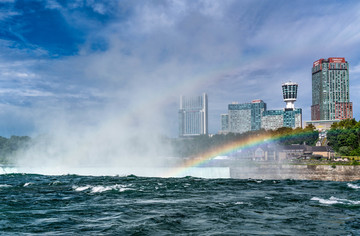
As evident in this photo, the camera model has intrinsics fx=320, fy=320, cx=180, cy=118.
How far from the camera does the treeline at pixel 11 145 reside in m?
169

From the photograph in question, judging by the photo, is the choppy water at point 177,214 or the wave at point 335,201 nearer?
the choppy water at point 177,214

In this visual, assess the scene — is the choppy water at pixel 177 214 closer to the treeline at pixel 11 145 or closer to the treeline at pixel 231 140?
the treeline at pixel 231 140

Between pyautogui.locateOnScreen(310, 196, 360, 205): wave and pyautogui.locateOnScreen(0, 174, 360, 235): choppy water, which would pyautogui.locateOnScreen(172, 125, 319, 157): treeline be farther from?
pyautogui.locateOnScreen(0, 174, 360, 235): choppy water

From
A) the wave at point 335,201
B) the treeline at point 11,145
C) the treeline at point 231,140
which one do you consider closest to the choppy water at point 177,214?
the wave at point 335,201

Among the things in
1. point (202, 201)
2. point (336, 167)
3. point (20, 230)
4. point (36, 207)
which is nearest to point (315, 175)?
point (336, 167)

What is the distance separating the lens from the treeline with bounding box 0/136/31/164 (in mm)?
169100

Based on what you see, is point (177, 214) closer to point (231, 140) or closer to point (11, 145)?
point (231, 140)

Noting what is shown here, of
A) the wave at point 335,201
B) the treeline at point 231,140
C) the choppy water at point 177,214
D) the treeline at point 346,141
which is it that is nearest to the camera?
the choppy water at point 177,214

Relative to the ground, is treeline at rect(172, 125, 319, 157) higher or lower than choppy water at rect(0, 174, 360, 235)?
higher

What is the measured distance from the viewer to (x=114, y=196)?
41.6 m

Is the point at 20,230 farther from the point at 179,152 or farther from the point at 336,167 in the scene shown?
the point at 179,152

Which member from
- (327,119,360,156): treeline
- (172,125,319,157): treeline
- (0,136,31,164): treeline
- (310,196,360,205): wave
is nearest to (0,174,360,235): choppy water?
(310,196,360,205): wave

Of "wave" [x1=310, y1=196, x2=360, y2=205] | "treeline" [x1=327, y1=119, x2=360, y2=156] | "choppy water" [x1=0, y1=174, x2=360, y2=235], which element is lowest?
"wave" [x1=310, y1=196, x2=360, y2=205]

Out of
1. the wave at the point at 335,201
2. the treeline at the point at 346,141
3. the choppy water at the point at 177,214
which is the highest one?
the treeline at the point at 346,141
